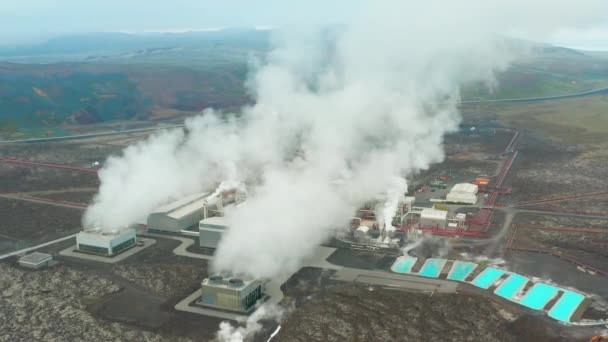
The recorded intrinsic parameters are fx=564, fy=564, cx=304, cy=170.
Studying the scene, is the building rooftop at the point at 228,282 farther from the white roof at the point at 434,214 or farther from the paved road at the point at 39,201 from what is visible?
the paved road at the point at 39,201

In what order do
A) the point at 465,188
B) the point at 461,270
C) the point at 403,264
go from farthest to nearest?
the point at 465,188, the point at 403,264, the point at 461,270

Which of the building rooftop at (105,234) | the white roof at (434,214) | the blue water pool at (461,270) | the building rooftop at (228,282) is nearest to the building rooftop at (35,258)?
the building rooftop at (105,234)

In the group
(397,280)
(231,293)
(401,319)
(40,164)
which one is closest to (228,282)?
(231,293)

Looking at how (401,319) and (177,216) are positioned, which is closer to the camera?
(401,319)

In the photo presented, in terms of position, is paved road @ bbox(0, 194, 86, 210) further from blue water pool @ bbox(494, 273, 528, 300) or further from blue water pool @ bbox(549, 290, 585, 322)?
blue water pool @ bbox(549, 290, 585, 322)

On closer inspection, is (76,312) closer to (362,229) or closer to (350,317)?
(350,317)

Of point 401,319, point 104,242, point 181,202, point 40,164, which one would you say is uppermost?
point 181,202

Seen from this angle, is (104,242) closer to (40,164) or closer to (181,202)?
(181,202)

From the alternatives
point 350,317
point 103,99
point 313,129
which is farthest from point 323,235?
point 103,99
